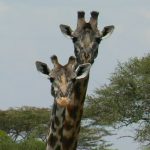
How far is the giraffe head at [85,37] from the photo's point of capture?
11.6 metres

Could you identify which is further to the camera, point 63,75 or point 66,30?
point 66,30

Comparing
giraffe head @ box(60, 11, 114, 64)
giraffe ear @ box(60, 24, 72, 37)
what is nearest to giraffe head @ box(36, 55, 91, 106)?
giraffe head @ box(60, 11, 114, 64)

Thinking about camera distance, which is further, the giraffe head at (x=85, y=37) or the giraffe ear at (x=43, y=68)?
the giraffe head at (x=85, y=37)

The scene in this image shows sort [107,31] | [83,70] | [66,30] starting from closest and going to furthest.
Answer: [83,70] < [66,30] < [107,31]

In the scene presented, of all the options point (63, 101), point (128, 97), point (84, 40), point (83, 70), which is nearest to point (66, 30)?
point (84, 40)

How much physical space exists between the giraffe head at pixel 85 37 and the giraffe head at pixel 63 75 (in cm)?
44

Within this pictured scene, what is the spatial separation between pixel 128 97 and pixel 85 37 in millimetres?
30086

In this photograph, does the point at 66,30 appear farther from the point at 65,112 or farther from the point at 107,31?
the point at 65,112

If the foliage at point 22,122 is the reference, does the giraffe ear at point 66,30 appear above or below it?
above

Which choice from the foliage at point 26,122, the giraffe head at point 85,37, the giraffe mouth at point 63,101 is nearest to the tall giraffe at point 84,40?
the giraffe head at point 85,37

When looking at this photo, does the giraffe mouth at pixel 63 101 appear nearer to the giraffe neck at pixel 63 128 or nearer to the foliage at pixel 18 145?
the giraffe neck at pixel 63 128

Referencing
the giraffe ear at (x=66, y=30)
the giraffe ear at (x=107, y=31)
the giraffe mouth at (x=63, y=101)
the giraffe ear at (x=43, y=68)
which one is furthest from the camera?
the giraffe ear at (x=107, y=31)

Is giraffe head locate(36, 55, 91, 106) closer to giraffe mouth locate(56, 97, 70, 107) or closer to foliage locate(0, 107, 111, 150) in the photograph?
giraffe mouth locate(56, 97, 70, 107)

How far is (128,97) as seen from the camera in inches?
1647
